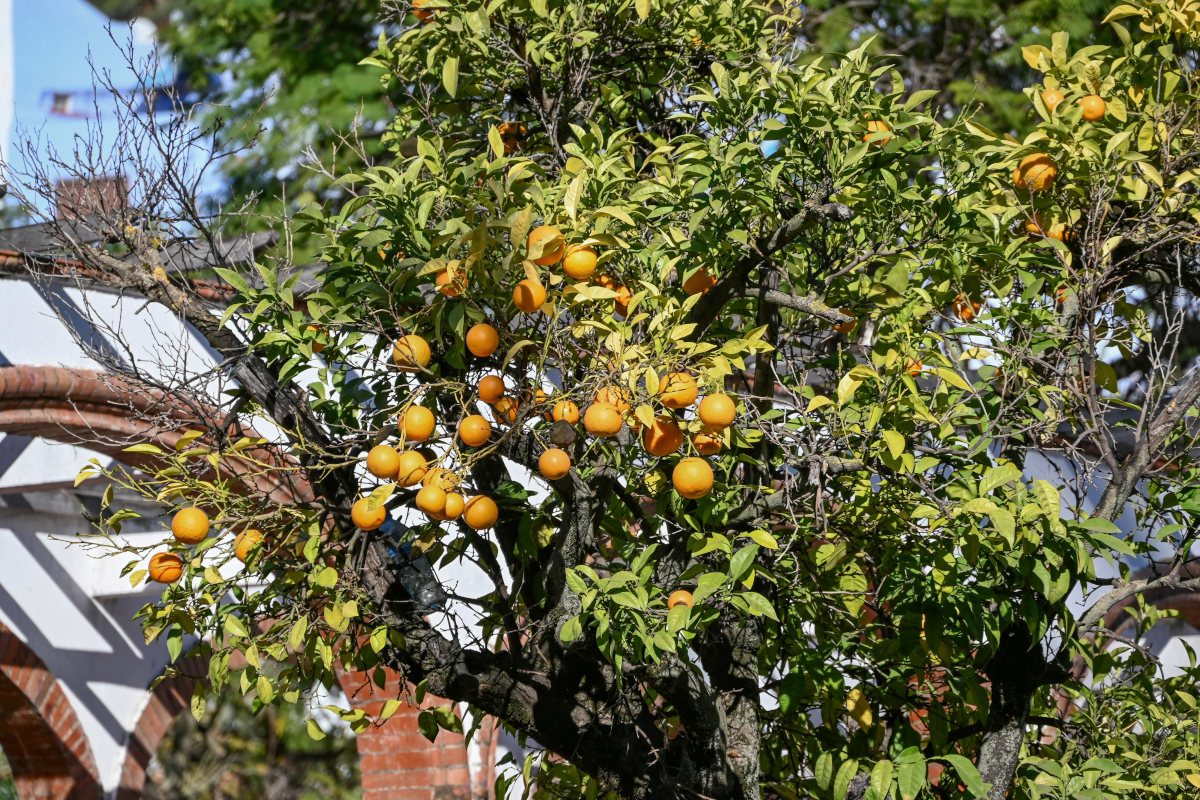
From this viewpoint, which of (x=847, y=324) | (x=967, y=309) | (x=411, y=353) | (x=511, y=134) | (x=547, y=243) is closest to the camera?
(x=547, y=243)

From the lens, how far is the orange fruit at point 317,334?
2166mm

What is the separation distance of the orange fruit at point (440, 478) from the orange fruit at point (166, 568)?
657 millimetres

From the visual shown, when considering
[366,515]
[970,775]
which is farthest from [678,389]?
[970,775]

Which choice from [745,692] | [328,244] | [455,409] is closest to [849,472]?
[745,692]

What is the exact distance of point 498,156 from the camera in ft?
7.12

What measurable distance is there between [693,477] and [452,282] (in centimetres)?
55

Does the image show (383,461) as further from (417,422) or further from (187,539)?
(187,539)

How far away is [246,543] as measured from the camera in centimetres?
228

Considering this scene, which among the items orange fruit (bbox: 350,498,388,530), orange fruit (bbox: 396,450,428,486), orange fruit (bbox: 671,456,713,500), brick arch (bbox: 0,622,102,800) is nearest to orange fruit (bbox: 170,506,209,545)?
orange fruit (bbox: 350,498,388,530)

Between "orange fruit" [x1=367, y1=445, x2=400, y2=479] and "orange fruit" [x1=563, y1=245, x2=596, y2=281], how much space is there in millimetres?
478

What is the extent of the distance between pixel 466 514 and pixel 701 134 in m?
1.47

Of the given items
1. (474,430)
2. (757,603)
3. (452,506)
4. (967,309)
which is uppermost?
(967,309)

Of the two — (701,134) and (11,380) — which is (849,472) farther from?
(11,380)

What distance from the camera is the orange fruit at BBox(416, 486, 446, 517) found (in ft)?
6.47
